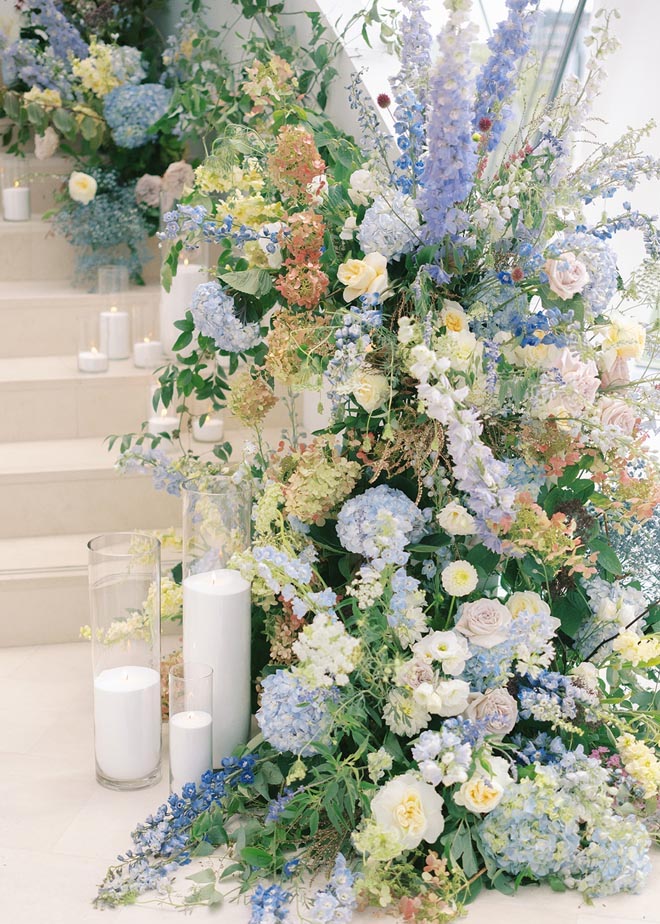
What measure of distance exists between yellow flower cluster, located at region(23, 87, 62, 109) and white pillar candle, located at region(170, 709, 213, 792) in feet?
6.86

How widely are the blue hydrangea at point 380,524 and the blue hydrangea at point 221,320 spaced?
34 cm

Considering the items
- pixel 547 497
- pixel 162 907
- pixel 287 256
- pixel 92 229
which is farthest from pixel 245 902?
pixel 92 229

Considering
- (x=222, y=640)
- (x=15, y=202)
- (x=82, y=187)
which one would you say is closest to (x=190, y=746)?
(x=222, y=640)

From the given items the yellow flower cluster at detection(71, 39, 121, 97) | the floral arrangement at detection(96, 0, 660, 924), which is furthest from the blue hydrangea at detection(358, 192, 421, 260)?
the yellow flower cluster at detection(71, 39, 121, 97)

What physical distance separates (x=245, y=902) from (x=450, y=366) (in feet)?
2.67

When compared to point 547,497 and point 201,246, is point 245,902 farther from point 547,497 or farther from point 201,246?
point 201,246

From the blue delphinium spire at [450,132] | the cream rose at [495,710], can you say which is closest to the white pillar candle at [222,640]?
the cream rose at [495,710]

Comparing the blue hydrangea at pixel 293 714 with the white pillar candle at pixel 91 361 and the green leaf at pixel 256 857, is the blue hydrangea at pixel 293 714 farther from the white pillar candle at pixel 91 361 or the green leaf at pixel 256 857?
the white pillar candle at pixel 91 361

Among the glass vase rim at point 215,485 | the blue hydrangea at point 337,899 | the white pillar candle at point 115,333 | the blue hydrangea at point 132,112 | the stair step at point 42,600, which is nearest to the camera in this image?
the blue hydrangea at point 337,899

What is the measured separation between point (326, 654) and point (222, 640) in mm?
377

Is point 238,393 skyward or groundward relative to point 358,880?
skyward

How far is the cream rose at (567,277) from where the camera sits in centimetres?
A: 164

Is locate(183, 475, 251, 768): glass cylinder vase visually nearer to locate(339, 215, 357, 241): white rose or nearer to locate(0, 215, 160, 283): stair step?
locate(339, 215, 357, 241): white rose

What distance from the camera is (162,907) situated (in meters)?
1.68
